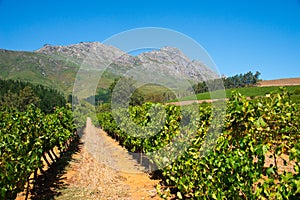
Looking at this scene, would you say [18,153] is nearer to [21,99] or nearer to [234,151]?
[234,151]

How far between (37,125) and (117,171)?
13.5 feet

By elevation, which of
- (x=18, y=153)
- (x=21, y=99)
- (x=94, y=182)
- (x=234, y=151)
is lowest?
(x=94, y=182)

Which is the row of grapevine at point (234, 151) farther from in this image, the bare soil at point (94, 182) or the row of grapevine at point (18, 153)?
the row of grapevine at point (18, 153)

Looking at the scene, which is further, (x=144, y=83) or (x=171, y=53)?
(x=144, y=83)

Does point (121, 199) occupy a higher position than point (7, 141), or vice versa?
point (7, 141)

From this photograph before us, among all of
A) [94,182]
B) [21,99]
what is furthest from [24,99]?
[94,182]

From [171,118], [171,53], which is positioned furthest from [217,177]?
[171,53]

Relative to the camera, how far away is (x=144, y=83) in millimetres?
14320

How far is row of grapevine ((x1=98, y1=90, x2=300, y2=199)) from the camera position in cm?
376

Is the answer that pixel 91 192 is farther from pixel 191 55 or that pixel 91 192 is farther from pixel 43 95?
pixel 43 95

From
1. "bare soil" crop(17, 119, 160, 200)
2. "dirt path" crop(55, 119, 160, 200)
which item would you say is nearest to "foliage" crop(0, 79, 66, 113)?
"dirt path" crop(55, 119, 160, 200)

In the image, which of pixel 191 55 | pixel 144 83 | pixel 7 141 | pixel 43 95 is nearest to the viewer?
pixel 7 141

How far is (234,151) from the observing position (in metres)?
4.21

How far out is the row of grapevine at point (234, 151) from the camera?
3.76 m
